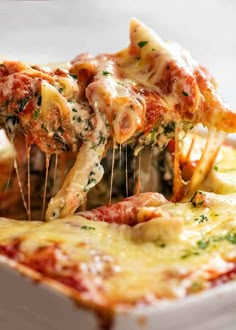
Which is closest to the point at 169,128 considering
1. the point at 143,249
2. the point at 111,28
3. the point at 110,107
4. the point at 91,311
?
the point at 110,107

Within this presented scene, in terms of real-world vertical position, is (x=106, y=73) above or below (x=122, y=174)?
above

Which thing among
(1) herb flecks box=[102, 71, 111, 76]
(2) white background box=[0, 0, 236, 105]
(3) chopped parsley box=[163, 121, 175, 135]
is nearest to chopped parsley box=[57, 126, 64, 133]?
(1) herb flecks box=[102, 71, 111, 76]

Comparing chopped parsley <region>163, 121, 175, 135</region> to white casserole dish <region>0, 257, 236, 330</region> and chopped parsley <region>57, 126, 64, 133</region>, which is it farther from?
white casserole dish <region>0, 257, 236, 330</region>

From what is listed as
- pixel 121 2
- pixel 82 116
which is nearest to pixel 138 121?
pixel 82 116

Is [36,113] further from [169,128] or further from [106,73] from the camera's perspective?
[169,128]

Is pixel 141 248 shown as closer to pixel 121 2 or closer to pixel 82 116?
pixel 82 116

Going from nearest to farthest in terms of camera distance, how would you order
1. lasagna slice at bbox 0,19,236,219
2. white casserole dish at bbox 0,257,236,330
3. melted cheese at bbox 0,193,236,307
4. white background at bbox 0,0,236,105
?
white casserole dish at bbox 0,257,236,330
melted cheese at bbox 0,193,236,307
lasagna slice at bbox 0,19,236,219
white background at bbox 0,0,236,105

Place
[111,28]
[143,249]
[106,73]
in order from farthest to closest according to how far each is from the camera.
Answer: [111,28] → [106,73] → [143,249]
